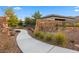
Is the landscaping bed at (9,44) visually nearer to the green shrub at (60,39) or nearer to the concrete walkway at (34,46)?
the concrete walkway at (34,46)

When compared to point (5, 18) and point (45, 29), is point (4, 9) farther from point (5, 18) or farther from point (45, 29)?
point (45, 29)

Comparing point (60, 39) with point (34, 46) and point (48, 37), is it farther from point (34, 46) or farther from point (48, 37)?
point (34, 46)

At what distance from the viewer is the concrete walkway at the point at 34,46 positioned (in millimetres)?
2396

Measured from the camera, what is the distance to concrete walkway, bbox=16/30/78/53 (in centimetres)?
240

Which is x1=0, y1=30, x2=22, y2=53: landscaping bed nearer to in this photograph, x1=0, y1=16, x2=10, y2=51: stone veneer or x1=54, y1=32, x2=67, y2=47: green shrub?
x1=0, y1=16, x2=10, y2=51: stone veneer

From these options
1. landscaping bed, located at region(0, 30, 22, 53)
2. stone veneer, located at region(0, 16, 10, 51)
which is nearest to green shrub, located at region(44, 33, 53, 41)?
landscaping bed, located at region(0, 30, 22, 53)

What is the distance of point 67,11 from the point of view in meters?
2.44

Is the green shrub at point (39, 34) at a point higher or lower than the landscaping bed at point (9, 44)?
higher

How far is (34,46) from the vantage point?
2.40m

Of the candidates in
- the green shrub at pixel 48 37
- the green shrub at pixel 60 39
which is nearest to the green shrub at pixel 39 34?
the green shrub at pixel 48 37

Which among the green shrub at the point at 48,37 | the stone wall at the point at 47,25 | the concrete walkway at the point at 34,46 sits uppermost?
the stone wall at the point at 47,25
